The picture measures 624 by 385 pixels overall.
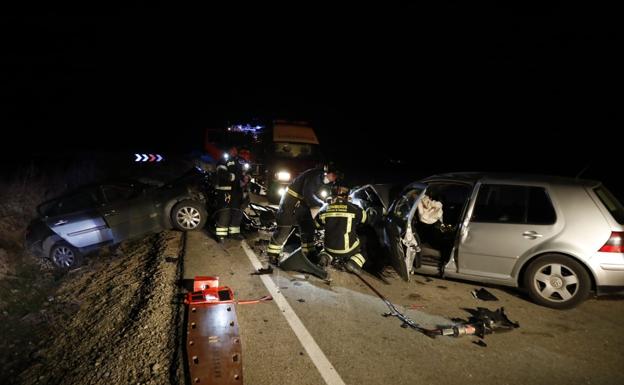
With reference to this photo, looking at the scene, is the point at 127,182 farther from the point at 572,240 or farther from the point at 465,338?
the point at 572,240

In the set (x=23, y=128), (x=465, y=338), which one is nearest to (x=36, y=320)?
(x=465, y=338)

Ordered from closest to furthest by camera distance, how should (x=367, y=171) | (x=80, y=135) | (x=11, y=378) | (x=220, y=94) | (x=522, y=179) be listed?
(x=11, y=378) → (x=522, y=179) → (x=367, y=171) → (x=80, y=135) → (x=220, y=94)

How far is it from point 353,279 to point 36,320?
441 cm

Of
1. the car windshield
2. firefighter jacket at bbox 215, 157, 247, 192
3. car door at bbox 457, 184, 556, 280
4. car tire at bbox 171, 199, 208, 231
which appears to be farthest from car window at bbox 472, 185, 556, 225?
the car windshield

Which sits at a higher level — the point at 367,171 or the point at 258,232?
the point at 367,171

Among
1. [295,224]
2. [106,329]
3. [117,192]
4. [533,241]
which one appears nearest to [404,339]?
[533,241]

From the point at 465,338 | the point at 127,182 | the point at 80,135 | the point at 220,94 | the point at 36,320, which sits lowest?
the point at 36,320

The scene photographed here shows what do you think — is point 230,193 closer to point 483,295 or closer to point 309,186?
point 309,186

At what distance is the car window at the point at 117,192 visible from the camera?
7252 millimetres

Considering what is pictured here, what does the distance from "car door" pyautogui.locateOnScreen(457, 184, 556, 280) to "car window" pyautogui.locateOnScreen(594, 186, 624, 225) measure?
1.87 ft

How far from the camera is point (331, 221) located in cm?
553

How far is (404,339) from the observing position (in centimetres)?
394

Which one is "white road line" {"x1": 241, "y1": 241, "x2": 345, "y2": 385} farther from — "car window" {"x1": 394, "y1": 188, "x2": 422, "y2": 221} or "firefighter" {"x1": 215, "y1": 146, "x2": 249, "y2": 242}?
"car window" {"x1": 394, "y1": 188, "x2": 422, "y2": 221}

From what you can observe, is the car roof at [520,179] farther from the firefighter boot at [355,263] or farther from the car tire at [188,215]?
the car tire at [188,215]
